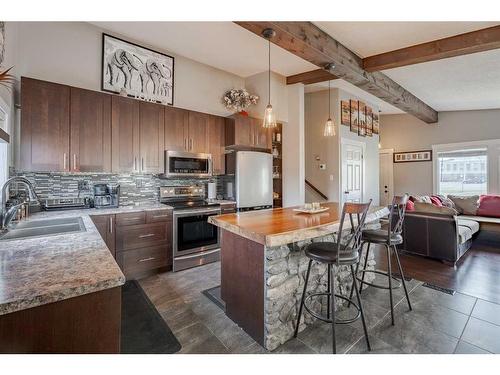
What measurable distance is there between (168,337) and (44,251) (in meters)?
1.15

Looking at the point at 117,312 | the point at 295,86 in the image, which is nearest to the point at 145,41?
the point at 295,86

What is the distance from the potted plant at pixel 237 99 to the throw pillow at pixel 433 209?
3196 millimetres

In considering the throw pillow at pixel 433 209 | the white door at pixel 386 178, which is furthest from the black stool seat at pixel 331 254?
the white door at pixel 386 178

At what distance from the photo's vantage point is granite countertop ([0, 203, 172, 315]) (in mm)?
833

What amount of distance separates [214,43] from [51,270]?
3383 millimetres

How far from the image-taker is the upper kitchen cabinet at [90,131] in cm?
279

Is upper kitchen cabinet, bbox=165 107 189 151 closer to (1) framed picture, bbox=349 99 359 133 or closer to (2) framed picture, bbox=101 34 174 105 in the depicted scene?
(2) framed picture, bbox=101 34 174 105

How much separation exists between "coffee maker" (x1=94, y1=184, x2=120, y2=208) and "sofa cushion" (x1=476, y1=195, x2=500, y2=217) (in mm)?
6689

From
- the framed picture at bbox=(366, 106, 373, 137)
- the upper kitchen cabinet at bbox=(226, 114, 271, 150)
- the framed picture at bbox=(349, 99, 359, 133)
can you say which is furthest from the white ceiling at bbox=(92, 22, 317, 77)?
the framed picture at bbox=(366, 106, 373, 137)

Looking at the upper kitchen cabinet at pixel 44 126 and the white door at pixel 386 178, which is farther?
the white door at pixel 386 178

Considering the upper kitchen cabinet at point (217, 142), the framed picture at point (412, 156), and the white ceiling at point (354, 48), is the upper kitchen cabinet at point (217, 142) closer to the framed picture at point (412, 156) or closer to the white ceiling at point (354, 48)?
the white ceiling at point (354, 48)

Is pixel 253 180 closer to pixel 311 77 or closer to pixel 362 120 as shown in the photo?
pixel 311 77

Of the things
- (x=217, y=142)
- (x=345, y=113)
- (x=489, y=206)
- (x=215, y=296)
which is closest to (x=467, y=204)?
(x=489, y=206)
